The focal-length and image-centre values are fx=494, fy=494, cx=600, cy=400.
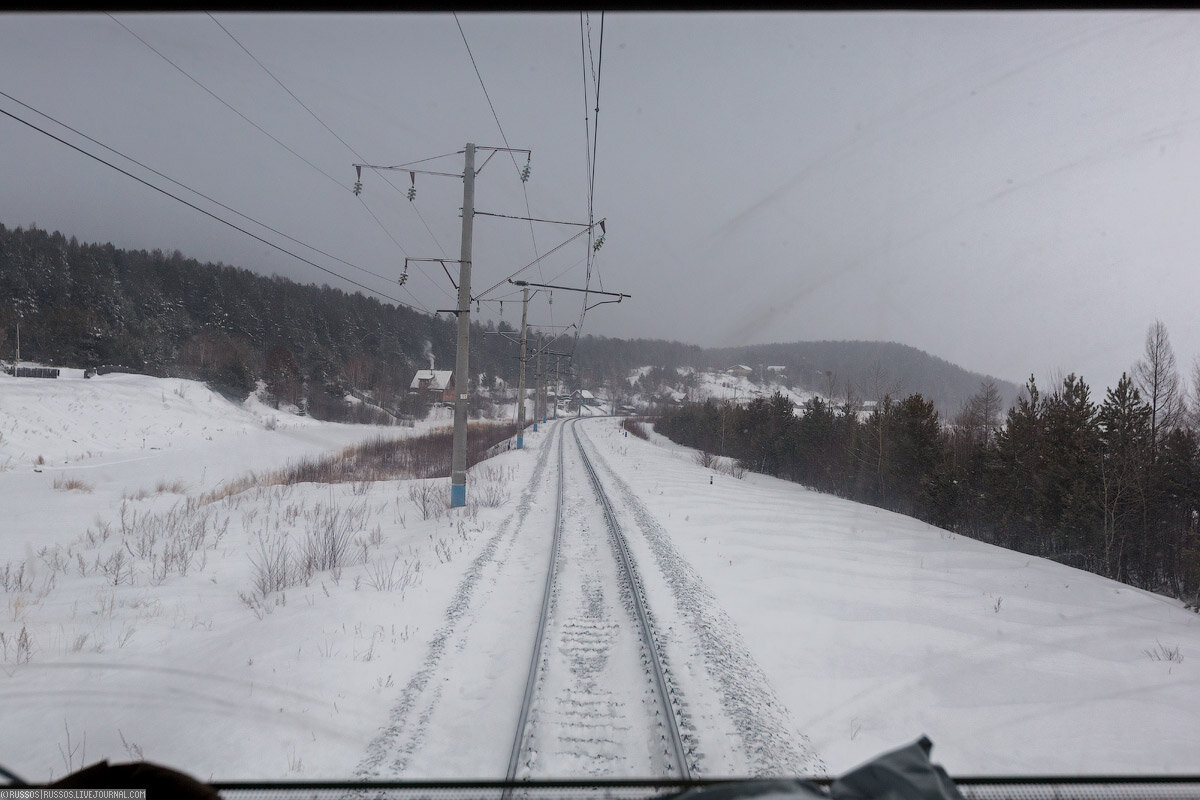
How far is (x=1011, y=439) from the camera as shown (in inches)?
736

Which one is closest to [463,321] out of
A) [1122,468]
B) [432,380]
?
[1122,468]

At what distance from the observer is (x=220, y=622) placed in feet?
17.3

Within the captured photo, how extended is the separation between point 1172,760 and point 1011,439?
19317 millimetres

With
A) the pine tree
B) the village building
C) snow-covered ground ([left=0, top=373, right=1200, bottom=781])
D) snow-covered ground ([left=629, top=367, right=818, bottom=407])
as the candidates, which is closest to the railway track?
snow-covered ground ([left=0, top=373, right=1200, bottom=781])

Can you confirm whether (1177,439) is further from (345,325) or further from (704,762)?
(345,325)

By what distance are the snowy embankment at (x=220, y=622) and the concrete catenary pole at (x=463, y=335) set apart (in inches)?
28.9

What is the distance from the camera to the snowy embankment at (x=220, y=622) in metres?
3.18

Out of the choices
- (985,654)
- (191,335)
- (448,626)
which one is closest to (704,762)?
(448,626)

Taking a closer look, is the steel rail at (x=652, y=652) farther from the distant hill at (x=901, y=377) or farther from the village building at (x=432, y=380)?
the village building at (x=432, y=380)

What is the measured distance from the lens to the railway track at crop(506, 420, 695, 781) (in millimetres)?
3098

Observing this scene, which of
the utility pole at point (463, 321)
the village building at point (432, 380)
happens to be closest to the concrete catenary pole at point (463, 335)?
the utility pole at point (463, 321)

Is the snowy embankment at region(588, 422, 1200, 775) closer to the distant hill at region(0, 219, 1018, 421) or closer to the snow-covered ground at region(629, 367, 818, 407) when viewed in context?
the distant hill at region(0, 219, 1018, 421)

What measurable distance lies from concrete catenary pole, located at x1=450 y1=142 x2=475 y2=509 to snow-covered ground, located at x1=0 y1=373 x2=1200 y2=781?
792mm

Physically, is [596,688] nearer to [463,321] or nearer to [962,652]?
[962,652]
